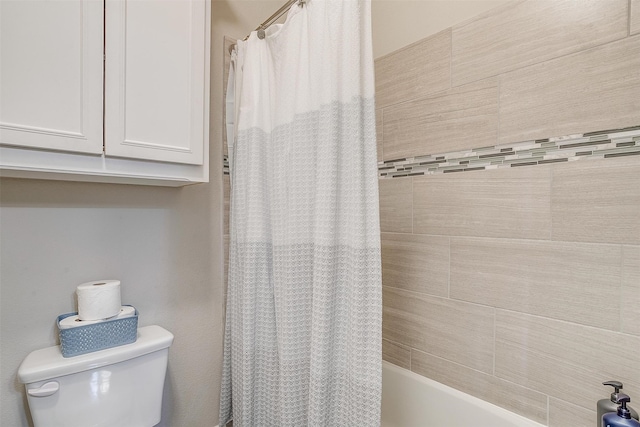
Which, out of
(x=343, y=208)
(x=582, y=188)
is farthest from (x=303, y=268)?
(x=582, y=188)

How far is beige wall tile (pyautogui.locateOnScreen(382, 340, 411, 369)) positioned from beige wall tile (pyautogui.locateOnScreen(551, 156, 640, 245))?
2.44 feet

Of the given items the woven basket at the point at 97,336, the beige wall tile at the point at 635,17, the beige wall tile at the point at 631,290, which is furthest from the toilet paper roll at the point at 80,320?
the beige wall tile at the point at 635,17

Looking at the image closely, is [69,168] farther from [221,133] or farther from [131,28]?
[221,133]

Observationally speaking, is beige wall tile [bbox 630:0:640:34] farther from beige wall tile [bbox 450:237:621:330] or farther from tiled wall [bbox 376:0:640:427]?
beige wall tile [bbox 450:237:621:330]

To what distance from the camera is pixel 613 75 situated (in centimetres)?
89

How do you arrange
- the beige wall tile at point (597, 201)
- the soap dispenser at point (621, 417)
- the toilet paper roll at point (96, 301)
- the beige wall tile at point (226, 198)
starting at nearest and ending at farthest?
the soap dispenser at point (621, 417) → the beige wall tile at point (597, 201) → the toilet paper roll at point (96, 301) → the beige wall tile at point (226, 198)

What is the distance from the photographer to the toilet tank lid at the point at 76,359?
0.95 metres

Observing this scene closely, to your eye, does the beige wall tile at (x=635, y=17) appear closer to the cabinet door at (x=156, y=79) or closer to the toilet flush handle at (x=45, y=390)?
the cabinet door at (x=156, y=79)

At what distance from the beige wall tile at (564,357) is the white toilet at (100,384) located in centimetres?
119

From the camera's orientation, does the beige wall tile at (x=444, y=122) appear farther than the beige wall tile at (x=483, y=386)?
Yes

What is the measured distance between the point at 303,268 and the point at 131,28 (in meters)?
0.94

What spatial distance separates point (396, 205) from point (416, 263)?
0.26 metres

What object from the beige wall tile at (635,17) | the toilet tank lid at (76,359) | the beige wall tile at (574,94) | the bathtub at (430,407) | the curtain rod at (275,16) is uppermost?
the curtain rod at (275,16)

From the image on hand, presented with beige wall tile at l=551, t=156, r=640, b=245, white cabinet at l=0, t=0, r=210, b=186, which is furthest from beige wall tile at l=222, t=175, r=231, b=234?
beige wall tile at l=551, t=156, r=640, b=245
